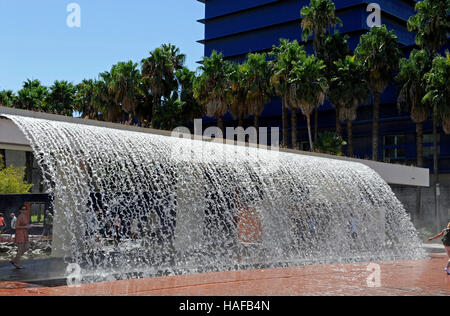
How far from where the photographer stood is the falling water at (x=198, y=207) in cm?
1306

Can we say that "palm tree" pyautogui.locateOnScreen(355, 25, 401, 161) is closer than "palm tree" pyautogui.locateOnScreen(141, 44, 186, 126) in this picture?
Yes

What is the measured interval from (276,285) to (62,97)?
38999 mm

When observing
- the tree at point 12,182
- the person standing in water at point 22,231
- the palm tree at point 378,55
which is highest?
the palm tree at point 378,55

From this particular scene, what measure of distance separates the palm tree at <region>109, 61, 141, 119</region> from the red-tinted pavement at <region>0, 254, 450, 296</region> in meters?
30.8

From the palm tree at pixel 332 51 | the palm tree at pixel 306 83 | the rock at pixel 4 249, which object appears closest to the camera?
the rock at pixel 4 249

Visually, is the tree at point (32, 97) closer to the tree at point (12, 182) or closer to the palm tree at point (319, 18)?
the tree at point (12, 182)

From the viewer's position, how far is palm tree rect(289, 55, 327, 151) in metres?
37.2

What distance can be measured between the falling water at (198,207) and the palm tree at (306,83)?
1683cm

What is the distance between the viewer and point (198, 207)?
625 inches

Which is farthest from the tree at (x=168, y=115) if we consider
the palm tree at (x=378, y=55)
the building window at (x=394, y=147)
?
the building window at (x=394, y=147)

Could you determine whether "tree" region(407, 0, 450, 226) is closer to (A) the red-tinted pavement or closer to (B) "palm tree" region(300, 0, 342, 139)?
(B) "palm tree" region(300, 0, 342, 139)

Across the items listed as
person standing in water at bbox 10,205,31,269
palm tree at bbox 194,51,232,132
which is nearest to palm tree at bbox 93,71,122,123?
palm tree at bbox 194,51,232,132

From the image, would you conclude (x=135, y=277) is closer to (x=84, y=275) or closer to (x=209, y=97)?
(x=84, y=275)

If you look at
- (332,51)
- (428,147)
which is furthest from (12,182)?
(428,147)
